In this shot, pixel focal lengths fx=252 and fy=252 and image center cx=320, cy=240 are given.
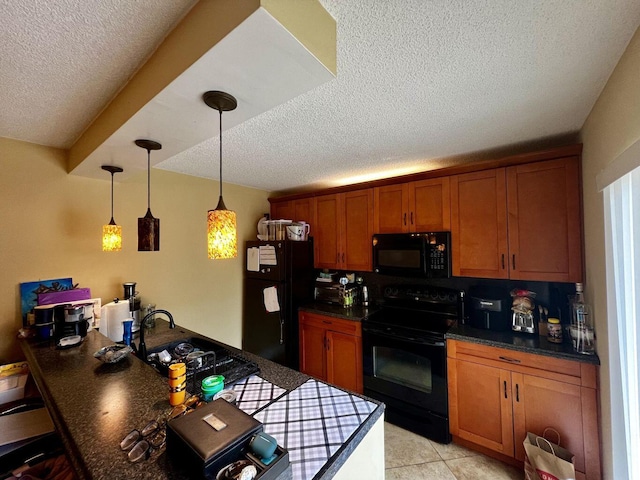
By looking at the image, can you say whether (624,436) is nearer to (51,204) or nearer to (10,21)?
(10,21)

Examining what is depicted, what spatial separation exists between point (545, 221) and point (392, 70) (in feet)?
5.39

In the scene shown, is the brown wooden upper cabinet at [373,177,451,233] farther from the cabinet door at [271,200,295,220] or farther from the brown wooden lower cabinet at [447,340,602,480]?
the cabinet door at [271,200,295,220]

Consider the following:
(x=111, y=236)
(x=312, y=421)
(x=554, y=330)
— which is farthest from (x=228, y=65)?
(x=554, y=330)

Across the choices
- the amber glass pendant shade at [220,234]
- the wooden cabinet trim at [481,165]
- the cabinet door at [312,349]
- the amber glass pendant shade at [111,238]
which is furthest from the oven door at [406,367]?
the amber glass pendant shade at [111,238]

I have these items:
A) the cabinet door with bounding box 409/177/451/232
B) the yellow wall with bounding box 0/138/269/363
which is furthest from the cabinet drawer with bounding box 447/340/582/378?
the yellow wall with bounding box 0/138/269/363

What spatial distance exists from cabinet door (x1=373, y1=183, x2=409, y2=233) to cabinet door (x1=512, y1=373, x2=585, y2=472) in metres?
1.46

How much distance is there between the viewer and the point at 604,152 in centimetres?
128

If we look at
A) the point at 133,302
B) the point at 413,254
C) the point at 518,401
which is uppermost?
the point at 413,254

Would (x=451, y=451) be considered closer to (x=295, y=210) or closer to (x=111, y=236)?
(x=295, y=210)

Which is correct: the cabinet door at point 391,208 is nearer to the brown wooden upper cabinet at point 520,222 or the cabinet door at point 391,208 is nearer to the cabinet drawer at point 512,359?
the brown wooden upper cabinet at point 520,222

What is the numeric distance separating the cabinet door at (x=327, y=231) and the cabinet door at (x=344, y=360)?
80cm

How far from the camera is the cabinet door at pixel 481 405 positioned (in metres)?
1.79

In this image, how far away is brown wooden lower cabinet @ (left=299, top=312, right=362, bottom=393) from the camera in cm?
246

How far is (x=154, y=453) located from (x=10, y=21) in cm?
Result: 141
